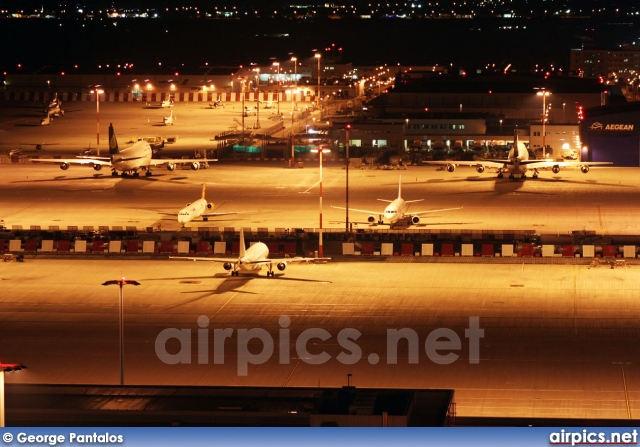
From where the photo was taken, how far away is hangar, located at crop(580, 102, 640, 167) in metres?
117

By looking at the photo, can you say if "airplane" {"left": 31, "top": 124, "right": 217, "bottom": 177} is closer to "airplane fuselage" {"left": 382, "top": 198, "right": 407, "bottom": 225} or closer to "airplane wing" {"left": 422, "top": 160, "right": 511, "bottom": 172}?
"airplane wing" {"left": 422, "top": 160, "right": 511, "bottom": 172}

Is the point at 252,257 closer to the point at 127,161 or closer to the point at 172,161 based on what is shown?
the point at 127,161

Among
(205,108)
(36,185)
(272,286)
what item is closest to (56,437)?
(272,286)

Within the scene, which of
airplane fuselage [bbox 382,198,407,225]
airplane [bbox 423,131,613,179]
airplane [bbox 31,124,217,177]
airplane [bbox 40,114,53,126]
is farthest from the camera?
airplane [bbox 40,114,53,126]

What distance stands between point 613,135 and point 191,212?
4893cm

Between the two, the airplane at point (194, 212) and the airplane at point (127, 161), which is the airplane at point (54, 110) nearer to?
the airplane at point (127, 161)

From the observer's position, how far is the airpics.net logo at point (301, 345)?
165 ft

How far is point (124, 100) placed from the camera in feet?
599

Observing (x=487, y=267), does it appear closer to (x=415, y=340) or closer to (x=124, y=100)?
(x=415, y=340)

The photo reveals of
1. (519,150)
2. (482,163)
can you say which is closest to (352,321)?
(519,150)

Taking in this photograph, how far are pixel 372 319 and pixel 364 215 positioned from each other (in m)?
28.0

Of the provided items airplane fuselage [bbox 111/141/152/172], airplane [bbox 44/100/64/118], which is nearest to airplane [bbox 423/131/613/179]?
airplane fuselage [bbox 111/141/152/172]

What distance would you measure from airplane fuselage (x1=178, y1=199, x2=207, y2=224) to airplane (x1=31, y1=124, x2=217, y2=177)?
70.7 feet

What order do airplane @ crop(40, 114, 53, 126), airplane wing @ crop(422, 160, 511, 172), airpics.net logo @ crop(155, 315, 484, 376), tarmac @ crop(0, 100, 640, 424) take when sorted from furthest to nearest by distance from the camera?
airplane @ crop(40, 114, 53, 126)
airplane wing @ crop(422, 160, 511, 172)
airpics.net logo @ crop(155, 315, 484, 376)
tarmac @ crop(0, 100, 640, 424)
